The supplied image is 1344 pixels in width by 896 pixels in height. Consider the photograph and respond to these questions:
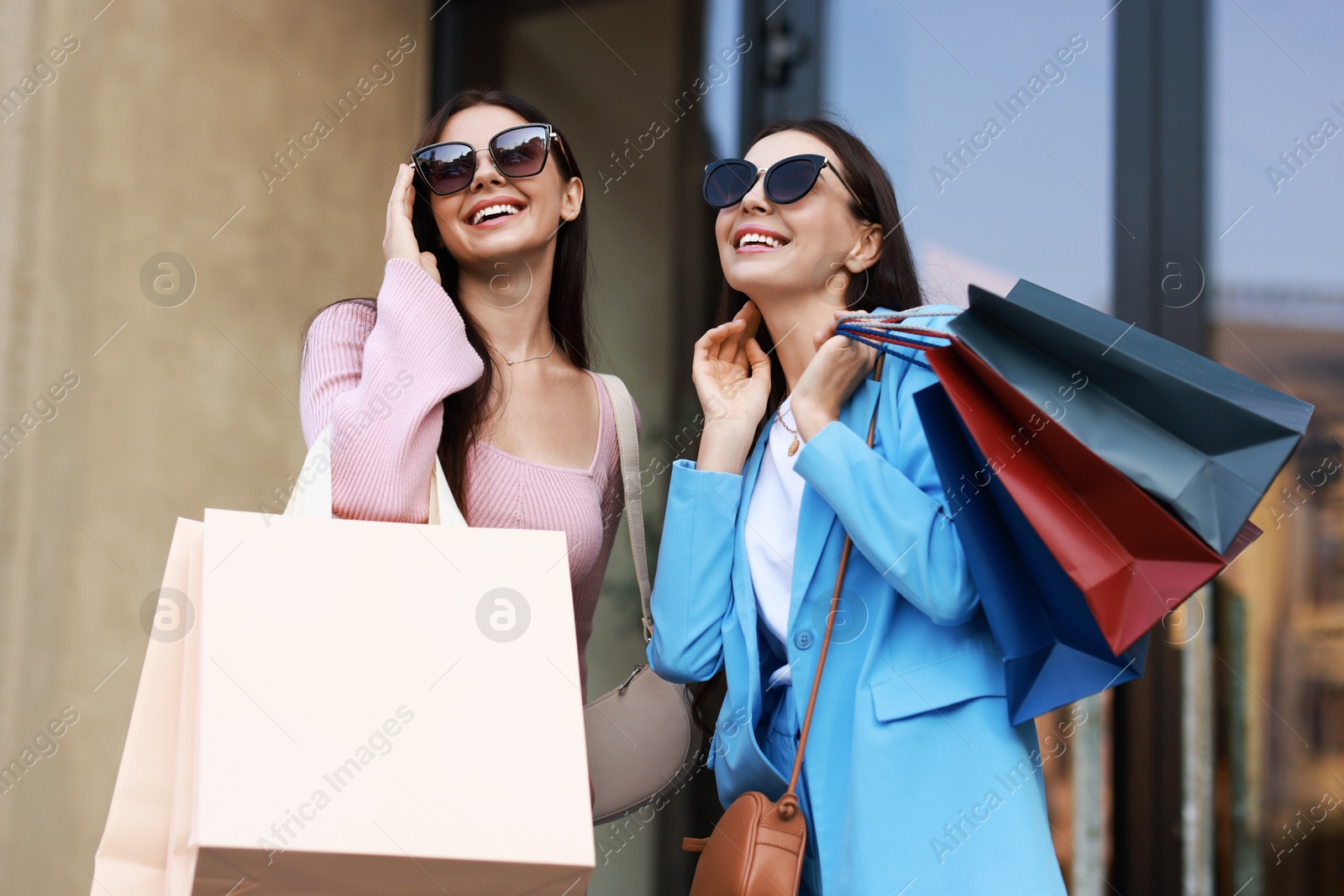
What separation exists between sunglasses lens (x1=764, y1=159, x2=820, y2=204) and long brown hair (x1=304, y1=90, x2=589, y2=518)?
0.49 m

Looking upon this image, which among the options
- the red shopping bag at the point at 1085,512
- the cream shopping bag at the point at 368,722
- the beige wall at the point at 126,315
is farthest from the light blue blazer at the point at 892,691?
the beige wall at the point at 126,315

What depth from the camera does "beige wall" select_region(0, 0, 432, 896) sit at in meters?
2.93

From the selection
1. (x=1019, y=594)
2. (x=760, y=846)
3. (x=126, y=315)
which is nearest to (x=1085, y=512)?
(x=1019, y=594)

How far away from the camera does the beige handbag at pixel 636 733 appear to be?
2143 millimetres

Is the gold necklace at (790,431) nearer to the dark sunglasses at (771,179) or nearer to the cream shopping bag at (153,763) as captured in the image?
the dark sunglasses at (771,179)

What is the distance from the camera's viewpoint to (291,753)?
128 centimetres

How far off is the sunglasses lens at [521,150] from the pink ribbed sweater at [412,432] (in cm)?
30

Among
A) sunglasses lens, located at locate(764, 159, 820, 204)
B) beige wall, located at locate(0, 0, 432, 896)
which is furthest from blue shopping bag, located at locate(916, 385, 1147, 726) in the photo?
beige wall, located at locate(0, 0, 432, 896)

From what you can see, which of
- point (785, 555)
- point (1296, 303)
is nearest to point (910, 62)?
point (1296, 303)

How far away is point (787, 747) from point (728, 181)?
3.37ft

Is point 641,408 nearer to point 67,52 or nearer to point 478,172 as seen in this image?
point 478,172

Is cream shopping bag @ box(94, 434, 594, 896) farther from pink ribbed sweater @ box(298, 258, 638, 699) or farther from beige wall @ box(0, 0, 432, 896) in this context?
beige wall @ box(0, 0, 432, 896)

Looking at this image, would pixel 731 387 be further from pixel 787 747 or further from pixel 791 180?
pixel 787 747

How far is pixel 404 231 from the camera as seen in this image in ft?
6.94
